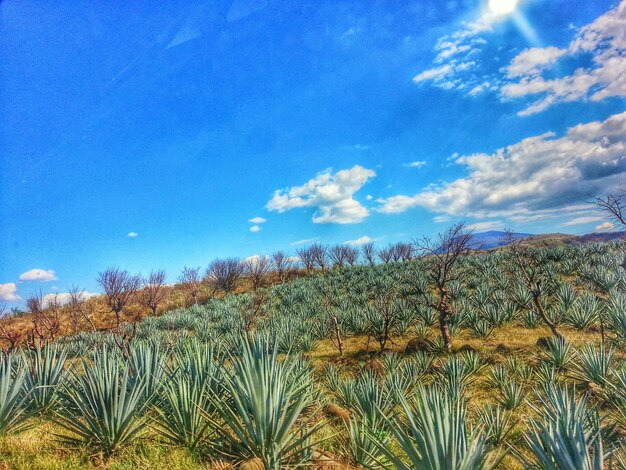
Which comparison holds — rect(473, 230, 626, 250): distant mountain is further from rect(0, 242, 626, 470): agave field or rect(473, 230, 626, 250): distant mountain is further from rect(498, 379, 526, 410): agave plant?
rect(498, 379, 526, 410): agave plant

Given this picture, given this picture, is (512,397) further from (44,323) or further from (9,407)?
(44,323)

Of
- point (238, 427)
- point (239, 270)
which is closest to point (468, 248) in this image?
point (238, 427)

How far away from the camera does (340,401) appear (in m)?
5.93

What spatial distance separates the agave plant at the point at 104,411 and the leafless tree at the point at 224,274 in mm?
28803

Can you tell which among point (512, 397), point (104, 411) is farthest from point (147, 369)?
point (512, 397)

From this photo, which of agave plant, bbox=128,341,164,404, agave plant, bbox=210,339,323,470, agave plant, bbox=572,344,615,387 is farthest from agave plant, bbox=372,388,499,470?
agave plant, bbox=572,344,615,387

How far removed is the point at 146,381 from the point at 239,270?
1201 inches

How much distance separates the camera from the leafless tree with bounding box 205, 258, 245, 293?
3183cm

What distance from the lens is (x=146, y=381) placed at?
3.77m

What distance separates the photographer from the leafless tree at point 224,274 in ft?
104

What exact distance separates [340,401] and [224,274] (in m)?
28.2

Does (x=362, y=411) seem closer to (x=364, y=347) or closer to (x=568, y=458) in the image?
(x=568, y=458)

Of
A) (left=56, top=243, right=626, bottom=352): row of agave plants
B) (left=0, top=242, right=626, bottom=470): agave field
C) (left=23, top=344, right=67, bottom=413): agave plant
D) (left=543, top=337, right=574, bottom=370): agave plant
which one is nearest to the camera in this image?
(left=0, top=242, right=626, bottom=470): agave field

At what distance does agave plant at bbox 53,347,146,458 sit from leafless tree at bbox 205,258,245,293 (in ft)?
94.5
